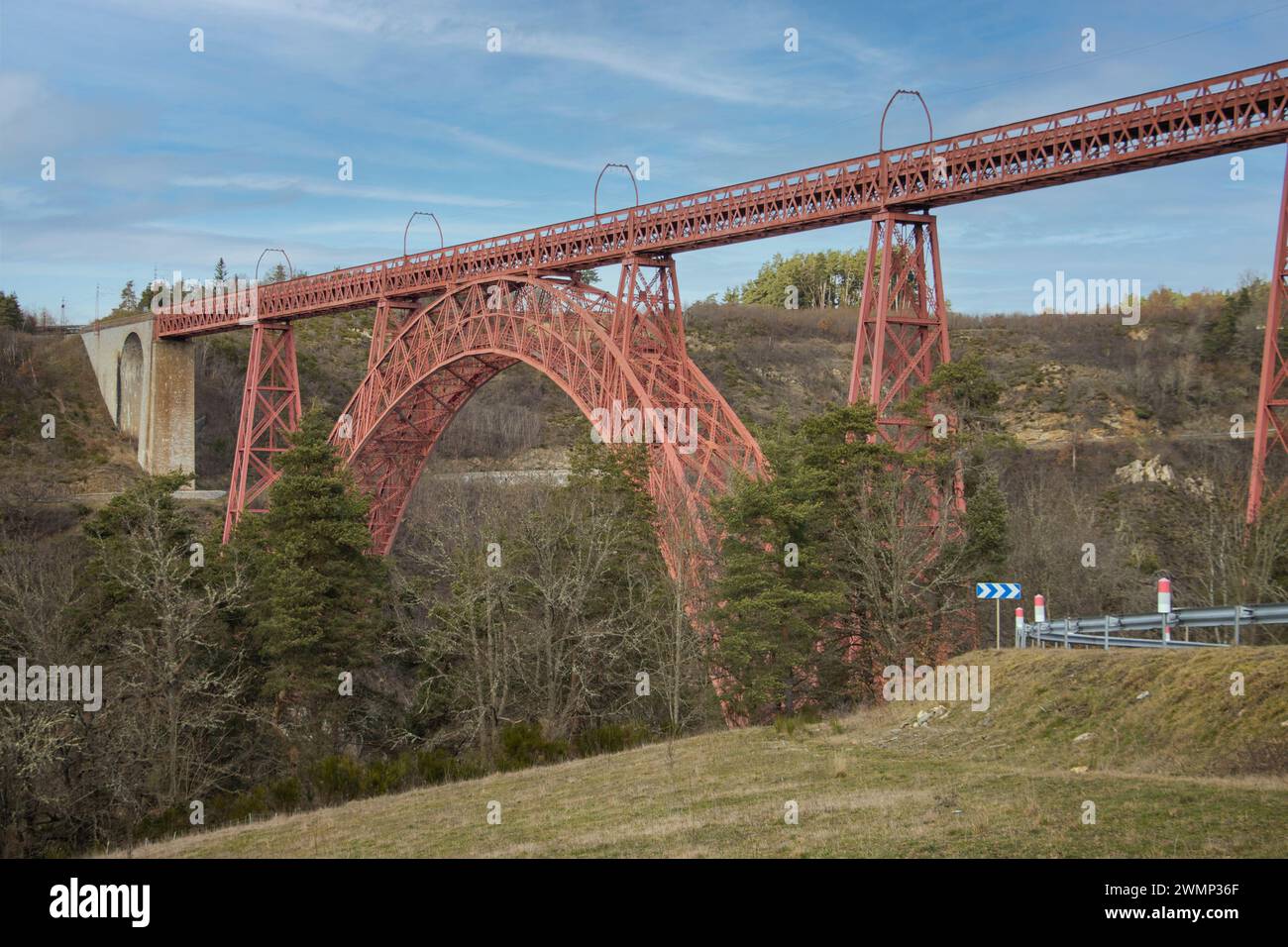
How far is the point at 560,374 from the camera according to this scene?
35.8 metres

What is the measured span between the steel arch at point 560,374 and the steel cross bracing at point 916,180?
3.57 feet

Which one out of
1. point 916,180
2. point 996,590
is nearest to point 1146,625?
point 996,590

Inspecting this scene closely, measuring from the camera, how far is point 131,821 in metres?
19.9

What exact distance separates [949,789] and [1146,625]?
20.8ft

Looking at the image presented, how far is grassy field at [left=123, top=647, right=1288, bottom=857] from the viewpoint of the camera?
10.7m

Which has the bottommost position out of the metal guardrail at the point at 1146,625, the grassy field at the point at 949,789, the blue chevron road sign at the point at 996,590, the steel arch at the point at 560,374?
the grassy field at the point at 949,789

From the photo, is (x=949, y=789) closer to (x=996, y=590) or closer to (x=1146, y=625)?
(x=1146, y=625)

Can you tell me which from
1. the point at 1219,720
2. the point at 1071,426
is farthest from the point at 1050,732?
the point at 1071,426

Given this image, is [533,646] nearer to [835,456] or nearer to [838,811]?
[835,456]

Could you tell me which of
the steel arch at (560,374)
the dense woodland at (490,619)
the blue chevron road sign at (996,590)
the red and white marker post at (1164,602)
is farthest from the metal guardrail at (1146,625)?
the steel arch at (560,374)

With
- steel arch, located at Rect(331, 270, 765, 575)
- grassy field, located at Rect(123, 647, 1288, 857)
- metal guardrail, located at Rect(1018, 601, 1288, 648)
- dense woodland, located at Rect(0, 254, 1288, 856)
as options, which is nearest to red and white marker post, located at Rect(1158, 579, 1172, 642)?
metal guardrail, located at Rect(1018, 601, 1288, 648)

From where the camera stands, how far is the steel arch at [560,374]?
3194 cm

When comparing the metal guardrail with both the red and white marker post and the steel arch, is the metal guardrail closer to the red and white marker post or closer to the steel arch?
the red and white marker post

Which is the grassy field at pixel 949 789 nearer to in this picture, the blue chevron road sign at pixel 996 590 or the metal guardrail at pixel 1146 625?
the metal guardrail at pixel 1146 625
